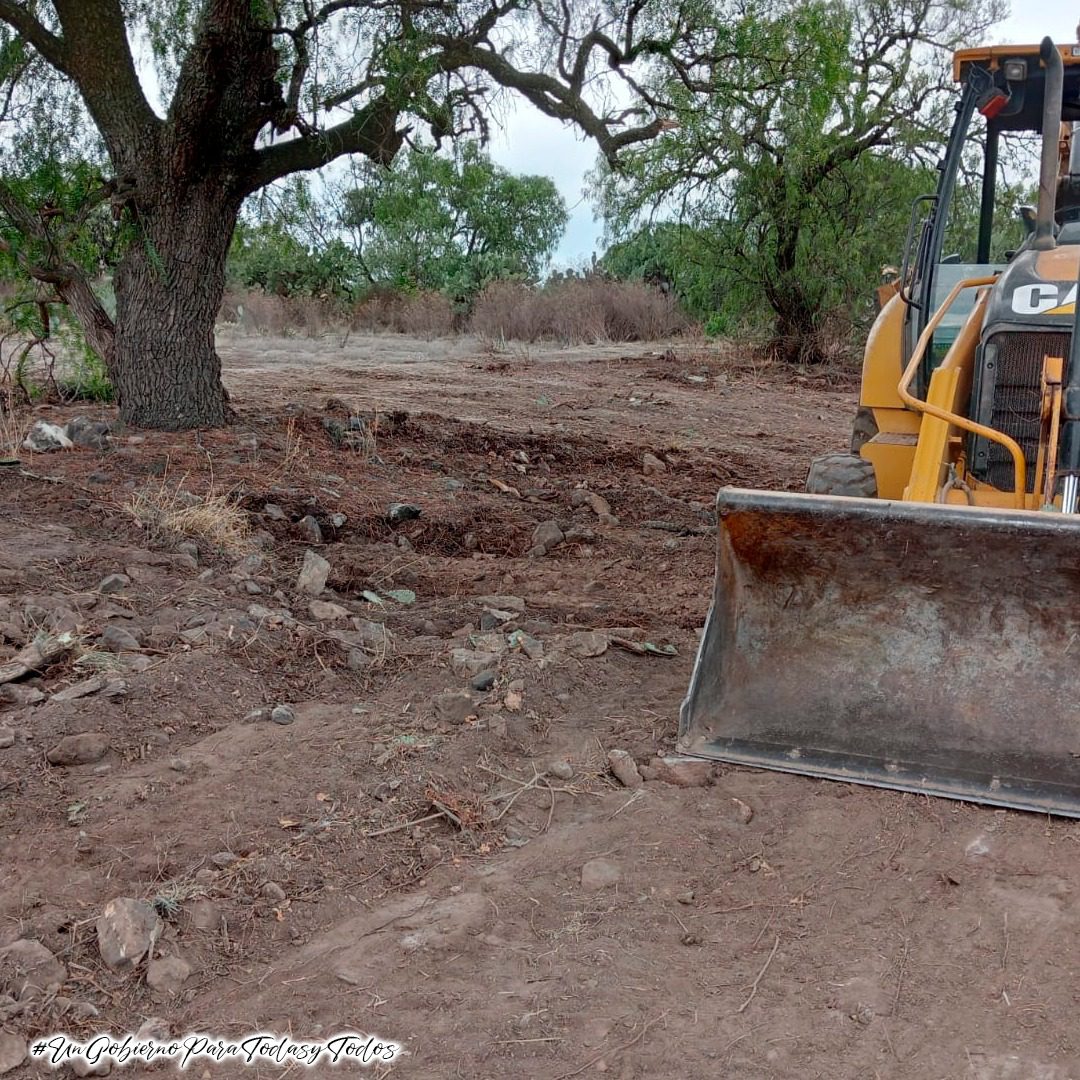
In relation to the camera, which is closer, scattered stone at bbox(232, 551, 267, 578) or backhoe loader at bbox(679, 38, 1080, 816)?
backhoe loader at bbox(679, 38, 1080, 816)

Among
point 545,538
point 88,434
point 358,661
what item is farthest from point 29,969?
point 88,434

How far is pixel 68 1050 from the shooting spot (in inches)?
108

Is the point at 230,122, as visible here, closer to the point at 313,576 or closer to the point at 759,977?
the point at 313,576

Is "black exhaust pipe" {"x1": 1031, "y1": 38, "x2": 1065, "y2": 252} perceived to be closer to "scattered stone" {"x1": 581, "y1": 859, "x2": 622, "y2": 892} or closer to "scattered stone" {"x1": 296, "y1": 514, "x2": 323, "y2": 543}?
"scattered stone" {"x1": 581, "y1": 859, "x2": 622, "y2": 892}

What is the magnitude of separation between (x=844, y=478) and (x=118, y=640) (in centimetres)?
330

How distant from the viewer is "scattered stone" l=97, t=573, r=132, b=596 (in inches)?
209

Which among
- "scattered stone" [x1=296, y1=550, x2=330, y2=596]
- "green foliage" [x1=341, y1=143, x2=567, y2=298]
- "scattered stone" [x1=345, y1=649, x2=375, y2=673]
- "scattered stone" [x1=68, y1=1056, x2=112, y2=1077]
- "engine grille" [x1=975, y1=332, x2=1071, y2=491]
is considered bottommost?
"scattered stone" [x1=68, y1=1056, x2=112, y2=1077]

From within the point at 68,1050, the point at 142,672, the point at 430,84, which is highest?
the point at 430,84

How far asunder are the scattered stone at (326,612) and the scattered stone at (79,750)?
1.41 m

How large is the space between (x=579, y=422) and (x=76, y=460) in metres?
5.30

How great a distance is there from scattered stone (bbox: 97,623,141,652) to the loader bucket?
221cm

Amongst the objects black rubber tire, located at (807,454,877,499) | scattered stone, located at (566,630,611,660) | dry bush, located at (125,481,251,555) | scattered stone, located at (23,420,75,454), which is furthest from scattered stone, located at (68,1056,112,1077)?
scattered stone, located at (23,420,75,454)

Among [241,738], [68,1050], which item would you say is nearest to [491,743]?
[241,738]

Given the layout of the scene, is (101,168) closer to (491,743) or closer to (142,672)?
(142,672)
